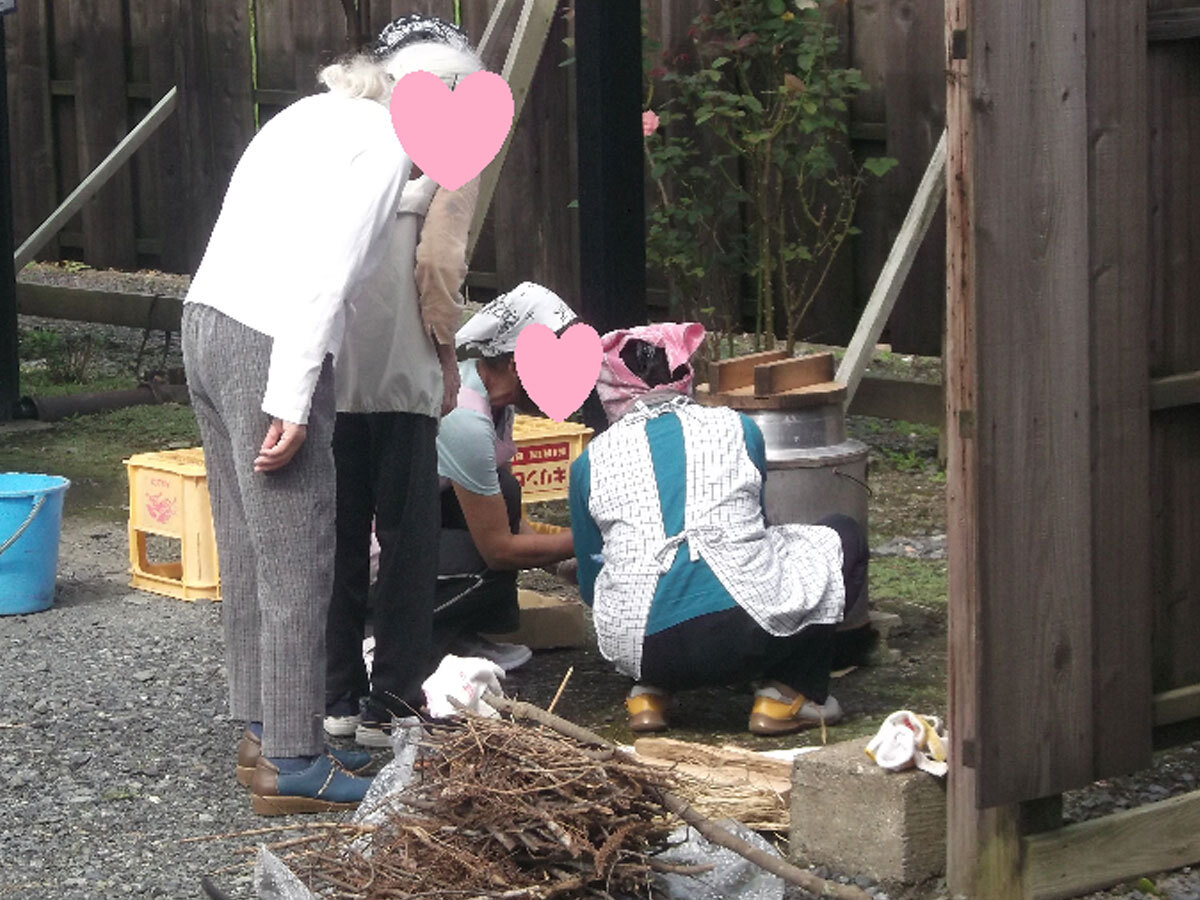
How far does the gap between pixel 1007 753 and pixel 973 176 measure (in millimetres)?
1072

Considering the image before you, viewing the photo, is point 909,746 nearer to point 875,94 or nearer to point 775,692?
point 775,692

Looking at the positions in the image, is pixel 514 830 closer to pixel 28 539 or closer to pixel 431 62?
pixel 431 62

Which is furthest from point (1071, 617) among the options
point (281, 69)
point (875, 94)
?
point (281, 69)

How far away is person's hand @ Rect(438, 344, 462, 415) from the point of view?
5.23 meters

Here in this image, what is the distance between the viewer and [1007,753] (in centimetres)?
390

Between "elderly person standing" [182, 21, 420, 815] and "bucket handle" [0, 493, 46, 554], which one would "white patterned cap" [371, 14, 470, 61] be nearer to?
"elderly person standing" [182, 21, 420, 815]

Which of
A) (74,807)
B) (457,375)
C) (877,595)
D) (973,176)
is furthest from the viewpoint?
(877,595)

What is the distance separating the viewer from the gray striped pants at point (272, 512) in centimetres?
460

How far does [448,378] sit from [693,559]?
77 cm

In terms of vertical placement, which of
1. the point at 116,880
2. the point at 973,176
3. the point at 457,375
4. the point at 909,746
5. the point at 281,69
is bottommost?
the point at 116,880

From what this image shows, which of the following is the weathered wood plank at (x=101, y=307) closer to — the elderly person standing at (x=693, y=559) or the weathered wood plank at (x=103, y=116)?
the weathered wood plank at (x=103, y=116)

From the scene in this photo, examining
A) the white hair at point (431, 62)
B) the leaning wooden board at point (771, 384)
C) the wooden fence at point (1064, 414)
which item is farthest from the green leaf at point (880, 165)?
the wooden fence at point (1064, 414)

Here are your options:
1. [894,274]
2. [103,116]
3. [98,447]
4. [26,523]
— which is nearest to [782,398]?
[26,523]
